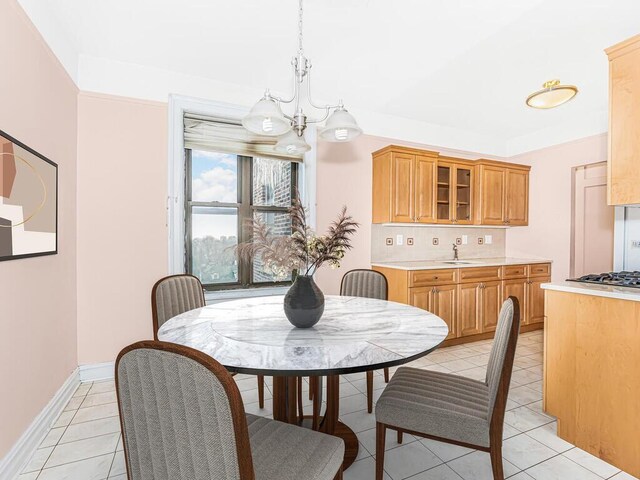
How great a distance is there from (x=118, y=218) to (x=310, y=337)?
7.39ft

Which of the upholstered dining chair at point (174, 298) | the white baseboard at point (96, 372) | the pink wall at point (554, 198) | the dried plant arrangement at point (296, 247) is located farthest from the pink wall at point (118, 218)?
the pink wall at point (554, 198)

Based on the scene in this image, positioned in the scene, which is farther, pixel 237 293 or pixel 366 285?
pixel 237 293

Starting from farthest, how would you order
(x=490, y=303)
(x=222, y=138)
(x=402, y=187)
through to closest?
(x=490, y=303) < (x=402, y=187) < (x=222, y=138)

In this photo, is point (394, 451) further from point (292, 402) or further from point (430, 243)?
point (430, 243)

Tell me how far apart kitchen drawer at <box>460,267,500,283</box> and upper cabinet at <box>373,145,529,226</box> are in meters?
0.65

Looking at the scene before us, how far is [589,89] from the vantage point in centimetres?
326

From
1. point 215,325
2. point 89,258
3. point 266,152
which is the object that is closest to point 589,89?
point 266,152

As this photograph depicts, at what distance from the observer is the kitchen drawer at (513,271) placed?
3.87m

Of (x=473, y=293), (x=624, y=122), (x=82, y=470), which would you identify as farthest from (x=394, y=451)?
(x=473, y=293)

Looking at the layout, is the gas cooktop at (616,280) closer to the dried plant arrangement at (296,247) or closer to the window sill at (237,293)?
the dried plant arrangement at (296,247)

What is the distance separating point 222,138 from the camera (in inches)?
123

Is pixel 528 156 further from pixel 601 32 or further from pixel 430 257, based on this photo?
pixel 601 32

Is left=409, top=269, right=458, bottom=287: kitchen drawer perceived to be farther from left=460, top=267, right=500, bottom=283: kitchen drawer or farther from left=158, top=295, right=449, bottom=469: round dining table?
left=158, top=295, right=449, bottom=469: round dining table

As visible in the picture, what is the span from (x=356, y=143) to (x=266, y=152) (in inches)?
42.2
